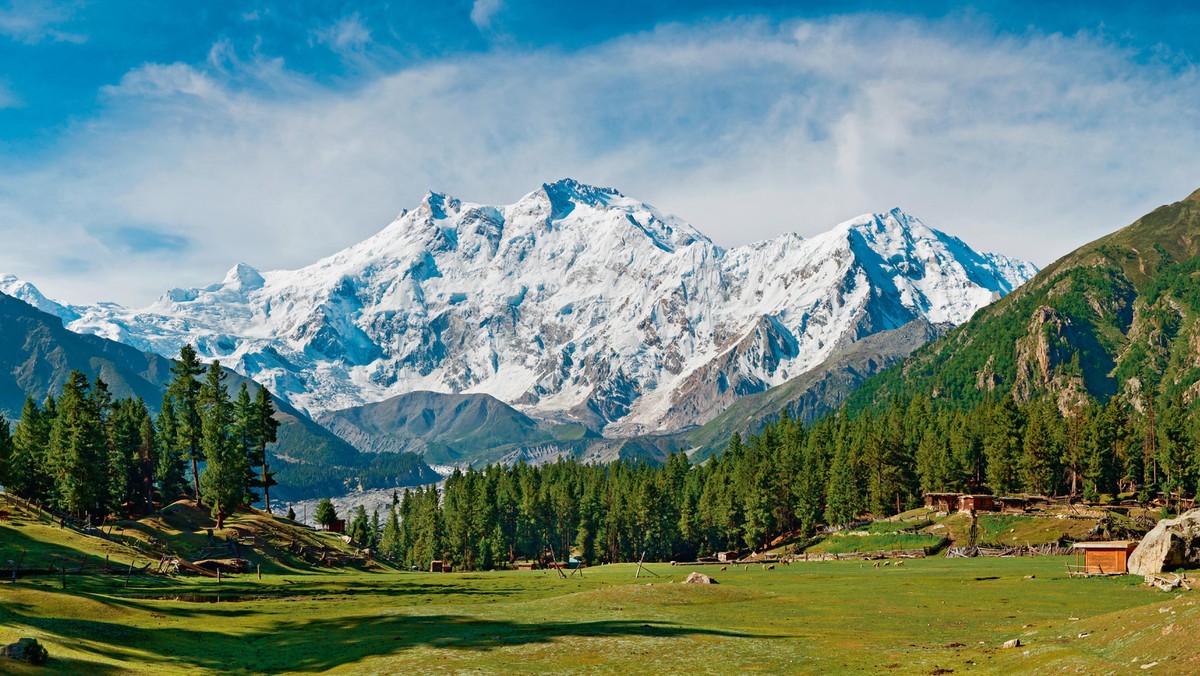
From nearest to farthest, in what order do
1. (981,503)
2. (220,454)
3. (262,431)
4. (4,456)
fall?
(4,456)
(220,454)
(981,503)
(262,431)

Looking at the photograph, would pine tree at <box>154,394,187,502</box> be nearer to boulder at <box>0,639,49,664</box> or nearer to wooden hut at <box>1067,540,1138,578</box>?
boulder at <box>0,639,49,664</box>

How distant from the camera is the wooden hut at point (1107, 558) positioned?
307 ft

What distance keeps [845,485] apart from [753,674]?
13744 centimetres

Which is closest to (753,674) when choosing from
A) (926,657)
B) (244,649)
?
(926,657)

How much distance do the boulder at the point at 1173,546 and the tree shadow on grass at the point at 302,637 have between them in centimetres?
4784

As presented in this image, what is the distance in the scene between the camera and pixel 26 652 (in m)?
44.1

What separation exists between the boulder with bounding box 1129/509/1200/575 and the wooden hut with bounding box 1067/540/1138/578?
5.37 meters

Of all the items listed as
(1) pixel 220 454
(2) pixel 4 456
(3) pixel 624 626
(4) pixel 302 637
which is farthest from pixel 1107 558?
(2) pixel 4 456

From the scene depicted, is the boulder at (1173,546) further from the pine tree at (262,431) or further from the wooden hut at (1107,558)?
the pine tree at (262,431)

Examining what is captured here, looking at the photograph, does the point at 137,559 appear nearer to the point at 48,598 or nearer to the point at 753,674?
the point at 48,598

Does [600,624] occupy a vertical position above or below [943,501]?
below

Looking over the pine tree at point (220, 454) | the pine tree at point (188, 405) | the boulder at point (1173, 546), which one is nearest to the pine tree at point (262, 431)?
the pine tree at point (220, 454)

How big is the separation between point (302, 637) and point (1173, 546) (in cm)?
7609

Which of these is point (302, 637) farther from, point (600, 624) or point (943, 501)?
point (943, 501)
